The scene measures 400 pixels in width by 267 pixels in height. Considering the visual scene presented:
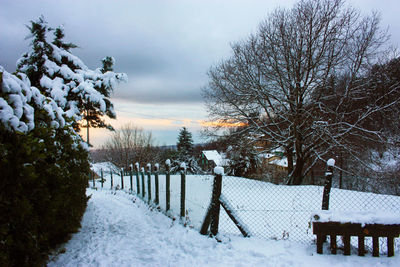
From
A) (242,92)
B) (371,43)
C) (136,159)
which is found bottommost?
(136,159)

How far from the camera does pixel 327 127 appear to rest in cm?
1277

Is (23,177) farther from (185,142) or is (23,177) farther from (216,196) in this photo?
(185,142)

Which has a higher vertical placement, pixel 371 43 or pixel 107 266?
pixel 371 43

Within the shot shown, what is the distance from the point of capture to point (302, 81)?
13.8 m

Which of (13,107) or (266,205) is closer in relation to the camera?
(13,107)

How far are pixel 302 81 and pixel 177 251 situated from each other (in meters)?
12.6

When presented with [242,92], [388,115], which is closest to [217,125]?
[242,92]

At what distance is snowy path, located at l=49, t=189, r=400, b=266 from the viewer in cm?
360

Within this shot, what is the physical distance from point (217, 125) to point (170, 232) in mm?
10933

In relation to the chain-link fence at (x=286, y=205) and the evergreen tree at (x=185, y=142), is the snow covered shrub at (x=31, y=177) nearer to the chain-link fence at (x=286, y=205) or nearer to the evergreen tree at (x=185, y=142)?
the chain-link fence at (x=286, y=205)

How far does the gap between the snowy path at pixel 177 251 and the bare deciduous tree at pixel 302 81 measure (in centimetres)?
961

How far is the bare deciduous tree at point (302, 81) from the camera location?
493 inches

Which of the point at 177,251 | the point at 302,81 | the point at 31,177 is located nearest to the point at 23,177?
the point at 31,177

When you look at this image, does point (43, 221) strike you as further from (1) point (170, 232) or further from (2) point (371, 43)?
(2) point (371, 43)
